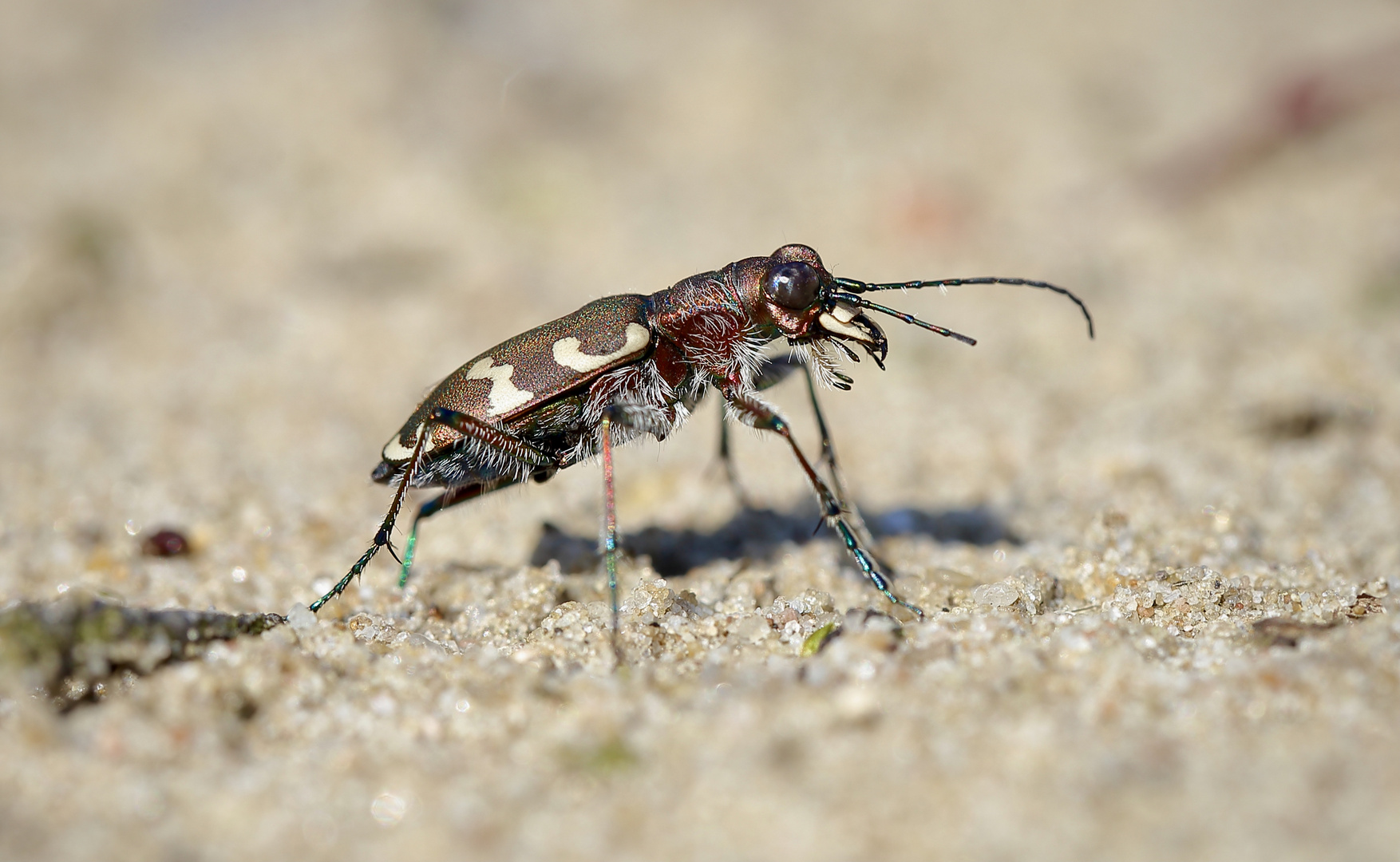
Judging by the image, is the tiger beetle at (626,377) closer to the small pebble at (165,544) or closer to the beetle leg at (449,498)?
the beetle leg at (449,498)

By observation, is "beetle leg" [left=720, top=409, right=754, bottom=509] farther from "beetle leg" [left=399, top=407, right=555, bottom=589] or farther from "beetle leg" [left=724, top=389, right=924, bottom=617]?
"beetle leg" [left=399, top=407, right=555, bottom=589]

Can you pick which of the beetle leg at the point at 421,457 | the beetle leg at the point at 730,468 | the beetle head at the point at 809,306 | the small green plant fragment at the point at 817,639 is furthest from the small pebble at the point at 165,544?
the small green plant fragment at the point at 817,639

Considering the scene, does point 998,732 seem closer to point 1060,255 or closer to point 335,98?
point 1060,255

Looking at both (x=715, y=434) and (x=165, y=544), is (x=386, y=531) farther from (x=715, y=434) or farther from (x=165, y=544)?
(x=715, y=434)

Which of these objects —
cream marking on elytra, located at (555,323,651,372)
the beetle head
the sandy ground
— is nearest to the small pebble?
the sandy ground

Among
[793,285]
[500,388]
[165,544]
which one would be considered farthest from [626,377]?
[165,544]
